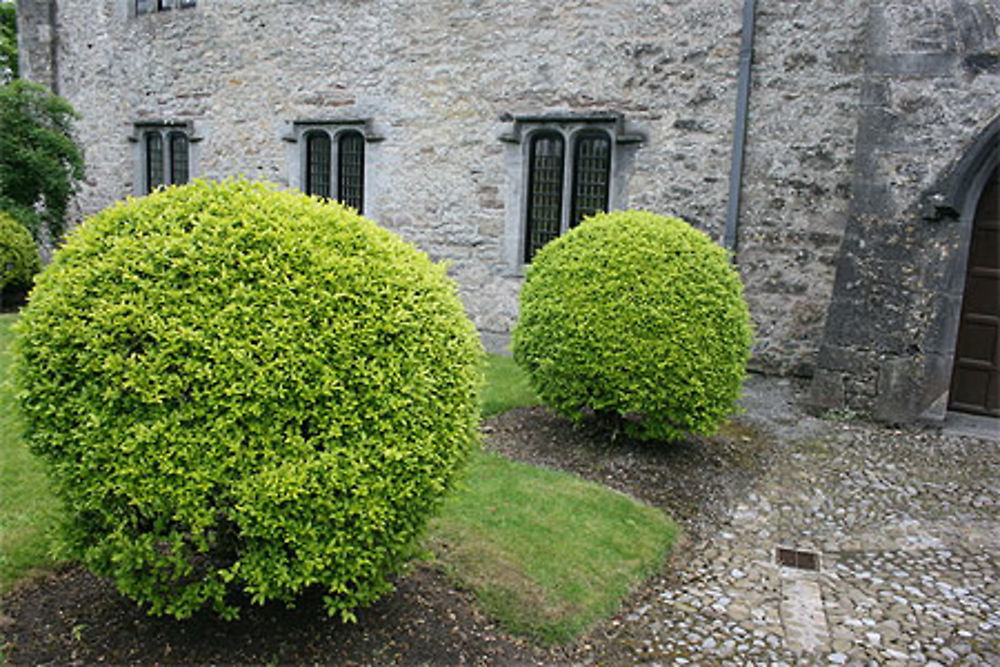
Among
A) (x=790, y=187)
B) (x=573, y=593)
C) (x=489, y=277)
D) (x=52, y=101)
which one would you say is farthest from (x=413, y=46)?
(x=573, y=593)

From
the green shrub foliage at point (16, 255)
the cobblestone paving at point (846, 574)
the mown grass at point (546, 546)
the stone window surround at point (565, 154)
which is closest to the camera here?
the cobblestone paving at point (846, 574)

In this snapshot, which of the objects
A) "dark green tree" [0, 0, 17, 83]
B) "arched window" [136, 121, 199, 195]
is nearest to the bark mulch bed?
"arched window" [136, 121, 199, 195]

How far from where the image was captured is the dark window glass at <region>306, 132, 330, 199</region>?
12719 mm

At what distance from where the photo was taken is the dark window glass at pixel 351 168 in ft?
40.5

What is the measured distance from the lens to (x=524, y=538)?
15.4ft

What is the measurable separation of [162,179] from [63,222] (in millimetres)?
1906

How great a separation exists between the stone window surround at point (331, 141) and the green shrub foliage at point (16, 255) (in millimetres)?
4037

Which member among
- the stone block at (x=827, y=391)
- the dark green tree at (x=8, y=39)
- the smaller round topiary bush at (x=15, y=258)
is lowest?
the stone block at (x=827, y=391)

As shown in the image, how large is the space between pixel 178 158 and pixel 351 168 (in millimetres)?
4194

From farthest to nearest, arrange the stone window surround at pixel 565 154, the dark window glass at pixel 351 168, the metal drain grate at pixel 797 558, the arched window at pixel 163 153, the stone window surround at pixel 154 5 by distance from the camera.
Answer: the arched window at pixel 163 153 → the stone window surround at pixel 154 5 → the dark window glass at pixel 351 168 → the stone window surround at pixel 565 154 → the metal drain grate at pixel 797 558

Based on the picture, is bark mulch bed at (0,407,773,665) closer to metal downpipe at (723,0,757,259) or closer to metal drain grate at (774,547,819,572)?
metal drain grate at (774,547,819,572)

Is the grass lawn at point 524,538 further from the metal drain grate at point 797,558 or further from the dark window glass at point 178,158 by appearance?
the dark window glass at point 178,158

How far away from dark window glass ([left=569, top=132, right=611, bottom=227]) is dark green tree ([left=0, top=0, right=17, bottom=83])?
19.9 meters

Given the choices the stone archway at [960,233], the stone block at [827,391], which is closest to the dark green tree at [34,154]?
the stone block at [827,391]
